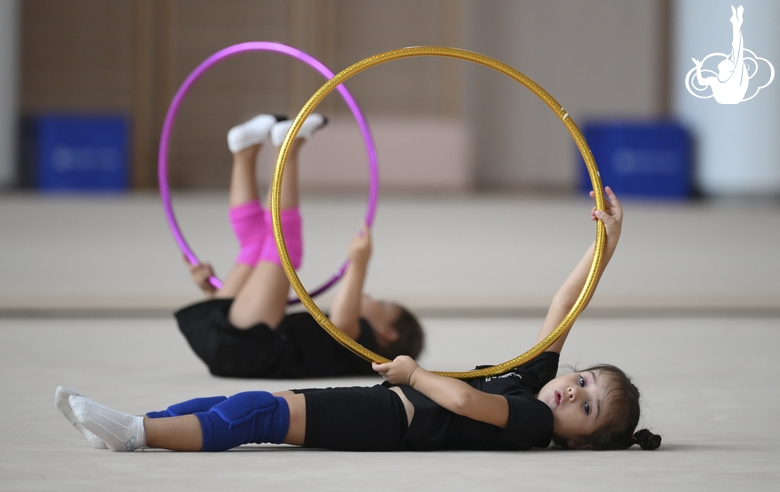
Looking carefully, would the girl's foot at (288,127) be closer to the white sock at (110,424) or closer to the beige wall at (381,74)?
the white sock at (110,424)

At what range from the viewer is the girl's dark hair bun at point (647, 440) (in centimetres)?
187

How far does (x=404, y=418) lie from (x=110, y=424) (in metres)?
0.55

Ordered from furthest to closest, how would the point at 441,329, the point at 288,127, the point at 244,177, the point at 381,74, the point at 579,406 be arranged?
the point at 381,74 < the point at 441,329 < the point at 244,177 < the point at 288,127 < the point at 579,406

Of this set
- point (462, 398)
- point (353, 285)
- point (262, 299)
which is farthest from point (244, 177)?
point (462, 398)

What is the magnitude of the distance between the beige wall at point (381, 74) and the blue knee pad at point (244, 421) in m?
8.99

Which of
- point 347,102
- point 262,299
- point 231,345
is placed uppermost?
point 347,102

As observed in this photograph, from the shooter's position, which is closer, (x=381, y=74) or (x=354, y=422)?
(x=354, y=422)

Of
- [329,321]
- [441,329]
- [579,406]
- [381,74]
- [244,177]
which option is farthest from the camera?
[381,74]

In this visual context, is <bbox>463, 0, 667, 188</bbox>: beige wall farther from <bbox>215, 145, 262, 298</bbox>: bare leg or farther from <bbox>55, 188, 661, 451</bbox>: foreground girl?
<bbox>55, 188, 661, 451</bbox>: foreground girl

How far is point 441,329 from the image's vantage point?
3.64m

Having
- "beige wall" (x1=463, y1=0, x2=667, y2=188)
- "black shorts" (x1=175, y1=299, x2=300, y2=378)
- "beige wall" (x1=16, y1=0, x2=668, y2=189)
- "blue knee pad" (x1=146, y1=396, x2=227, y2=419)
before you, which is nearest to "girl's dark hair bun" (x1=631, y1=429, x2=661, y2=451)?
"blue knee pad" (x1=146, y1=396, x2=227, y2=419)

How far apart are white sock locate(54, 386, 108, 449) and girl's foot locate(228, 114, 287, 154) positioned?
4.35 ft

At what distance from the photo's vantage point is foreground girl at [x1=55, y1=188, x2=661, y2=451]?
1.81 m

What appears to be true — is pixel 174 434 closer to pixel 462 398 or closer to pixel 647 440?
pixel 462 398
